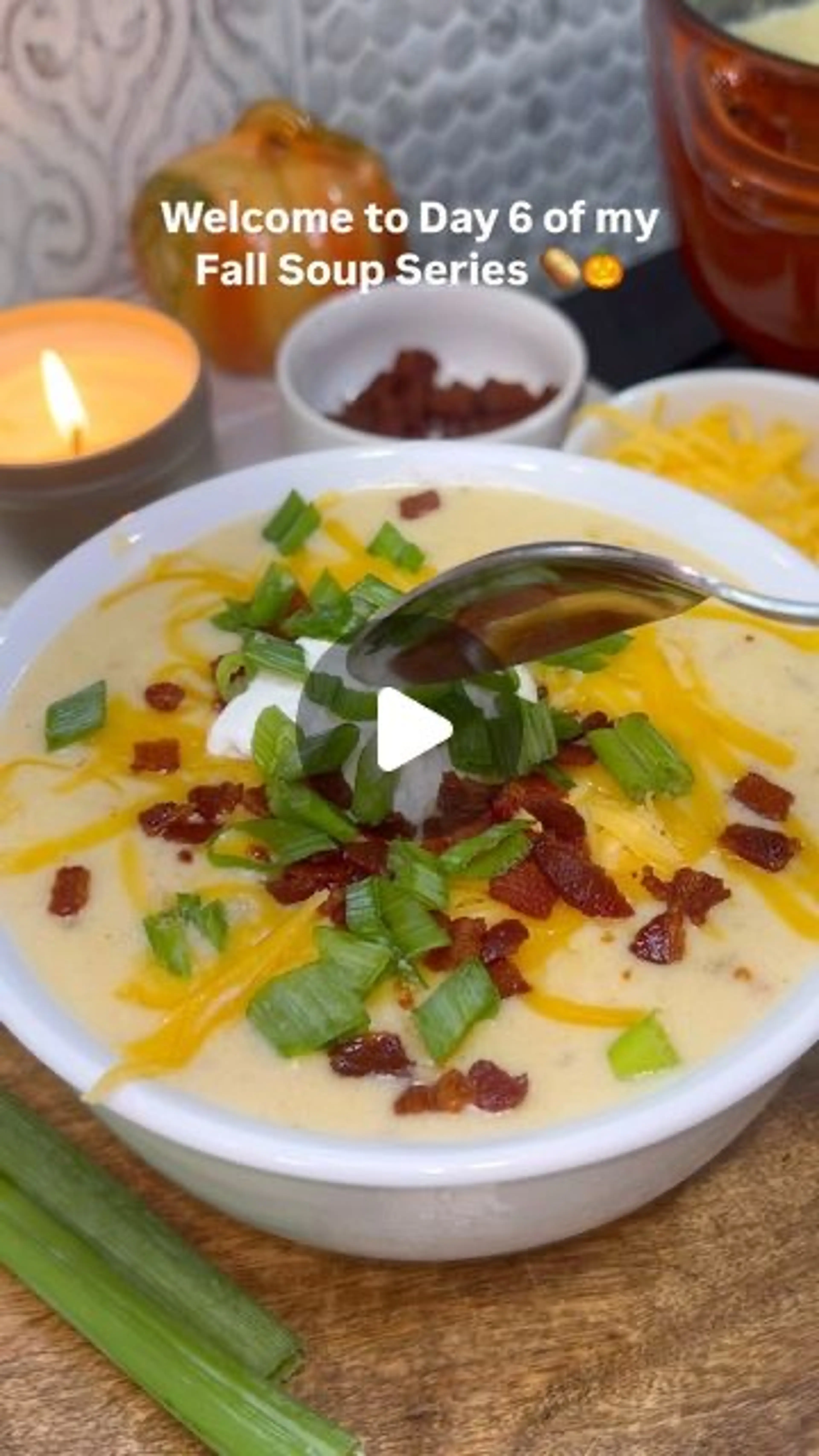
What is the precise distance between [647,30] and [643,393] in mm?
302

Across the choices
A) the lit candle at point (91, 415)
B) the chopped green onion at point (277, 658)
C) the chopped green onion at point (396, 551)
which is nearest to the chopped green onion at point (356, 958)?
the chopped green onion at point (277, 658)

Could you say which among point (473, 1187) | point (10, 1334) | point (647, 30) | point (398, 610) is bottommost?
point (10, 1334)

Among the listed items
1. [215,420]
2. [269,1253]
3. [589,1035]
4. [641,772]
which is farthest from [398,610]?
[215,420]

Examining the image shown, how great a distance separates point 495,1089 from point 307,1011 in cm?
11

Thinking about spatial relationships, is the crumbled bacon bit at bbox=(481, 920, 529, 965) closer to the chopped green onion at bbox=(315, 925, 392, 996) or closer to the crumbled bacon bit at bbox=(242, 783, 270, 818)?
the chopped green onion at bbox=(315, 925, 392, 996)

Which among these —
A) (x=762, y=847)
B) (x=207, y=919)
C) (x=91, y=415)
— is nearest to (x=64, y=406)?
(x=91, y=415)

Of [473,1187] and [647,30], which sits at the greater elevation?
[647,30]

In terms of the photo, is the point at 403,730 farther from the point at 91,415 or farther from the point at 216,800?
the point at 91,415

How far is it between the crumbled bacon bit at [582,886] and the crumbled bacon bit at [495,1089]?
0.41ft

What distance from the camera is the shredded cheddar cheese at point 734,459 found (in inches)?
64.2

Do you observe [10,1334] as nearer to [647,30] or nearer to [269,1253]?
[269,1253]

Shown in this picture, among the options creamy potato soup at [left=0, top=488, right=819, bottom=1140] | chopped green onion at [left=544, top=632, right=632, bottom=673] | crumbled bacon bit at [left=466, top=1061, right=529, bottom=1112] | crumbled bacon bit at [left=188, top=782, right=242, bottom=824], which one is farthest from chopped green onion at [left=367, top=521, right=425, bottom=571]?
crumbled bacon bit at [left=466, top=1061, right=529, bottom=1112]

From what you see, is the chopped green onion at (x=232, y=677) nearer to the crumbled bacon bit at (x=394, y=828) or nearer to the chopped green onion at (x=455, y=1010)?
the crumbled bacon bit at (x=394, y=828)

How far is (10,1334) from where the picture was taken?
3.90 ft
